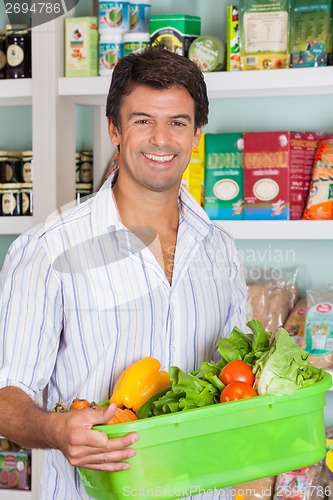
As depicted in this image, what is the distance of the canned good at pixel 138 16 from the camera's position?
2.10 m

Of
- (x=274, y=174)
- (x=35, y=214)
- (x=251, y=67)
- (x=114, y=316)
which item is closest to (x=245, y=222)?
(x=274, y=174)

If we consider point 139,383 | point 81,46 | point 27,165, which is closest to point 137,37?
point 81,46

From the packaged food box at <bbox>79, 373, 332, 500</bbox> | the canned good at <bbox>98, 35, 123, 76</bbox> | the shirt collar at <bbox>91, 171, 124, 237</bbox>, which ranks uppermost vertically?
the canned good at <bbox>98, 35, 123, 76</bbox>

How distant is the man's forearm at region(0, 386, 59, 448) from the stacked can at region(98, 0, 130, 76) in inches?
41.0

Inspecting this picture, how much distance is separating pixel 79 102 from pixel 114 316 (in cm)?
95

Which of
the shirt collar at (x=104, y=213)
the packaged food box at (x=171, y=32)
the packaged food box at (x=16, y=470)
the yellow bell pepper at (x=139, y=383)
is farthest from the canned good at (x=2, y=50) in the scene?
the yellow bell pepper at (x=139, y=383)

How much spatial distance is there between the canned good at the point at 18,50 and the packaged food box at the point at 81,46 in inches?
5.1

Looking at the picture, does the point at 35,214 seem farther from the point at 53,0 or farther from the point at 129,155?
the point at 129,155

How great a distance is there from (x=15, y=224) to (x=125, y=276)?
840 mm

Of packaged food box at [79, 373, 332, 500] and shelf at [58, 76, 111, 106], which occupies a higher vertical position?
shelf at [58, 76, 111, 106]

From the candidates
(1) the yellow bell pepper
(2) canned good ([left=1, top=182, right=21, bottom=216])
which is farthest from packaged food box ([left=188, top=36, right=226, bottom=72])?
(1) the yellow bell pepper

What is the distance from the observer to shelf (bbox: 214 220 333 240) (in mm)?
1993

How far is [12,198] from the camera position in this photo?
226cm

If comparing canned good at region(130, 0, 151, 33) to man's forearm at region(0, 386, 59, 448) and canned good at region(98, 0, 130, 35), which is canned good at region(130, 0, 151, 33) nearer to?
canned good at region(98, 0, 130, 35)
